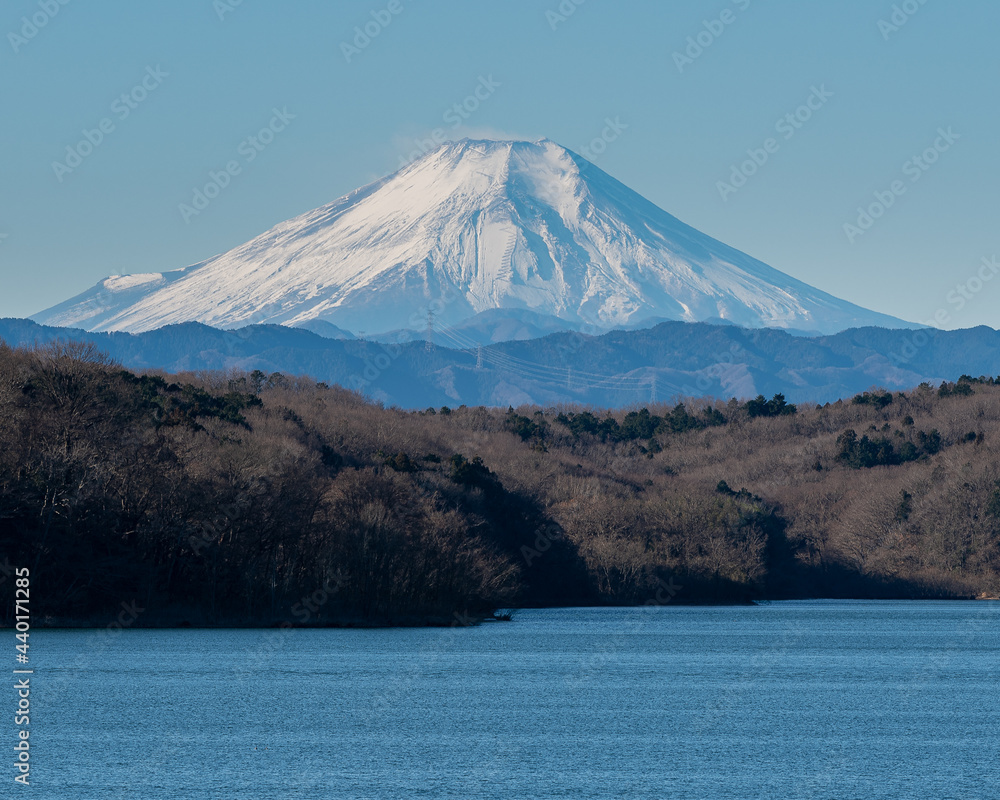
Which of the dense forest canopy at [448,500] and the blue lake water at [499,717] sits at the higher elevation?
the dense forest canopy at [448,500]

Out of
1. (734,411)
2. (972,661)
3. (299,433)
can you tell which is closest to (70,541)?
(972,661)

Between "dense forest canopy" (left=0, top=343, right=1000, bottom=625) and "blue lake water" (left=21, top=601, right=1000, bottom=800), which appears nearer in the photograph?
"blue lake water" (left=21, top=601, right=1000, bottom=800)

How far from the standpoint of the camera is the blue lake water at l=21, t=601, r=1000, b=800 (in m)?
30.3

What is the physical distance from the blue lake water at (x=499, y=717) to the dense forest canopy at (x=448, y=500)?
437 centimetres

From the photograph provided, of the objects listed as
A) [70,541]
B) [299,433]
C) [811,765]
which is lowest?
[811,765]

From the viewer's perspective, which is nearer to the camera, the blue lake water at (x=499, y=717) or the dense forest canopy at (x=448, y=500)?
the blue lake water at (x=499, y=717)

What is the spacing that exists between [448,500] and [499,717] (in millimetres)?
56834

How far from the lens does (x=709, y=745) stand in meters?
35.6

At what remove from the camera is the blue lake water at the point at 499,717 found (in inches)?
1193

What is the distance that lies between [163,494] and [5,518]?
8297 millimetres

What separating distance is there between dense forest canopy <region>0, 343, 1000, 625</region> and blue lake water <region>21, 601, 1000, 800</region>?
4374 millimetres

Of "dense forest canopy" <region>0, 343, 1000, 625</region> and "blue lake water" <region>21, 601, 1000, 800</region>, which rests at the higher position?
"dense forest canopy" <region>0, 343, 1000, 625</region>

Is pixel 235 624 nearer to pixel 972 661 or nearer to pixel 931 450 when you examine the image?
pixel 972 661

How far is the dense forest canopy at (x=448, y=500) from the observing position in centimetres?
6347
